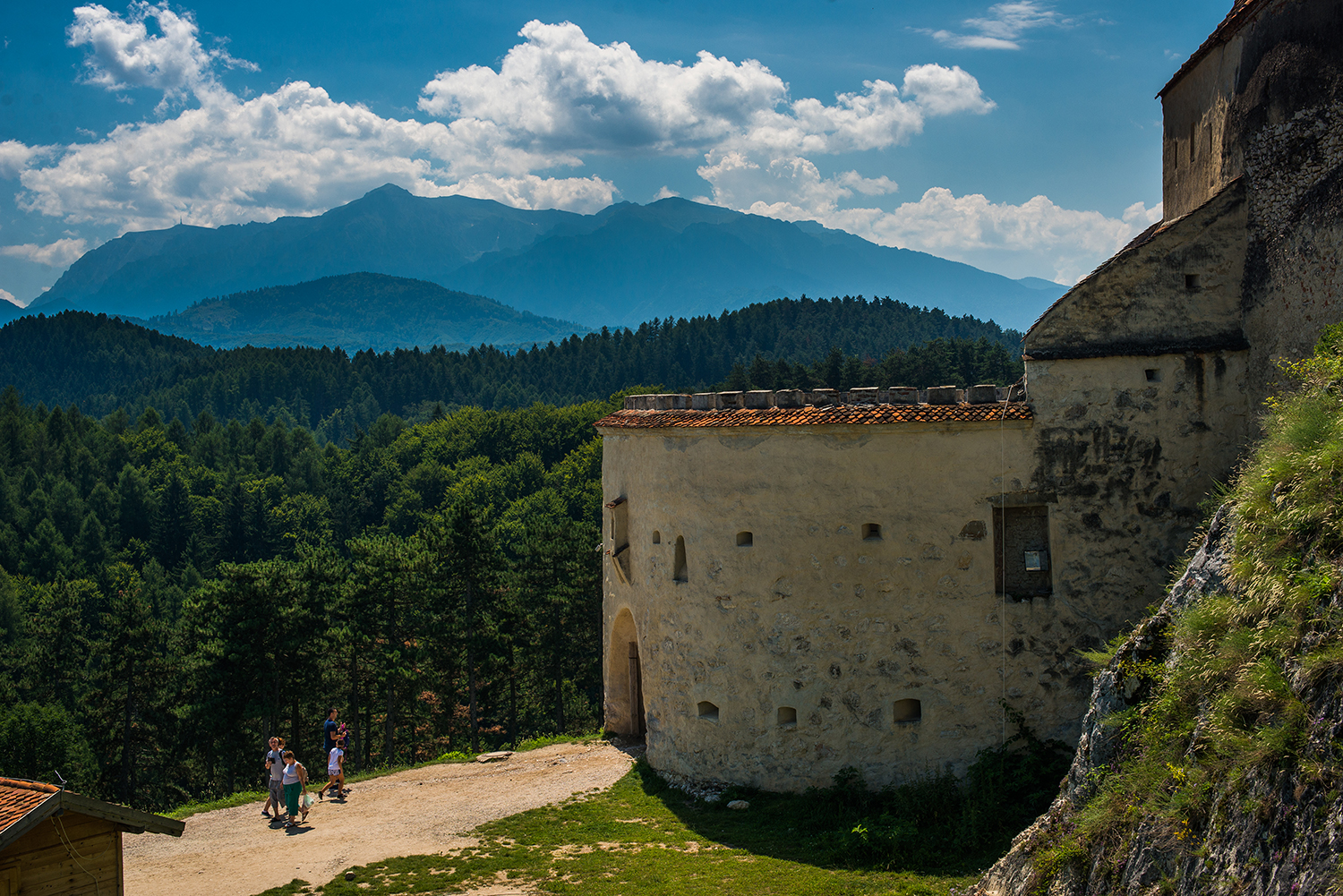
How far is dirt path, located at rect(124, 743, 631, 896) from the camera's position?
17938 millimetres

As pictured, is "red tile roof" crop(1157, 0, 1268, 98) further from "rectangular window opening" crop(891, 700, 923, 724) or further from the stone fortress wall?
"rectangular window opening" crop(891, 700, 923, 724)

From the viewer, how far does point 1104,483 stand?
18.9 meters

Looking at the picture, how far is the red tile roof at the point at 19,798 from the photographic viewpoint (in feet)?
36.5

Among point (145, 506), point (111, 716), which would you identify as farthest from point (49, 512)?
point (111, 716)

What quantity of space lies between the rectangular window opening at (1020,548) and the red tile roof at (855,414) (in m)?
2.05

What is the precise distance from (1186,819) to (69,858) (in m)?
13.1

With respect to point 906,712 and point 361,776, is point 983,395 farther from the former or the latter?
point 361,776

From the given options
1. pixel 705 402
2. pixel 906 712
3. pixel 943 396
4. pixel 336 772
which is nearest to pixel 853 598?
pixel 906 712

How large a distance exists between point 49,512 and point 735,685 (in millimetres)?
91874

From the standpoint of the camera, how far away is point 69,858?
11945 millimetres

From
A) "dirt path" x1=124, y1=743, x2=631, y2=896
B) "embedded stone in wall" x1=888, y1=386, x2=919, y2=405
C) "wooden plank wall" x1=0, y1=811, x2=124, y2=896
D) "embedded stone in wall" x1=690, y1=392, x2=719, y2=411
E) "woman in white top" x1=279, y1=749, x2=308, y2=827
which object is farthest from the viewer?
"embedded stone in wall" x1=690, y1=392, x2=719, y2=411

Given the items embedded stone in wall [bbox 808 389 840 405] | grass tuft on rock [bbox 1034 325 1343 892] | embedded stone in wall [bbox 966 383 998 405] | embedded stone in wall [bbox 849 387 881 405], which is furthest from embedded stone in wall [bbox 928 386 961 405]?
grass tuft on rock [bbox 1034 325 1343 892]

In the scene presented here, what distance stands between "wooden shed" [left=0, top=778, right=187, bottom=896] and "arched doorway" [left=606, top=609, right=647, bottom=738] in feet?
47.5

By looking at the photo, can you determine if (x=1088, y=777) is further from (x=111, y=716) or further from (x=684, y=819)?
(x=111, y=716)
